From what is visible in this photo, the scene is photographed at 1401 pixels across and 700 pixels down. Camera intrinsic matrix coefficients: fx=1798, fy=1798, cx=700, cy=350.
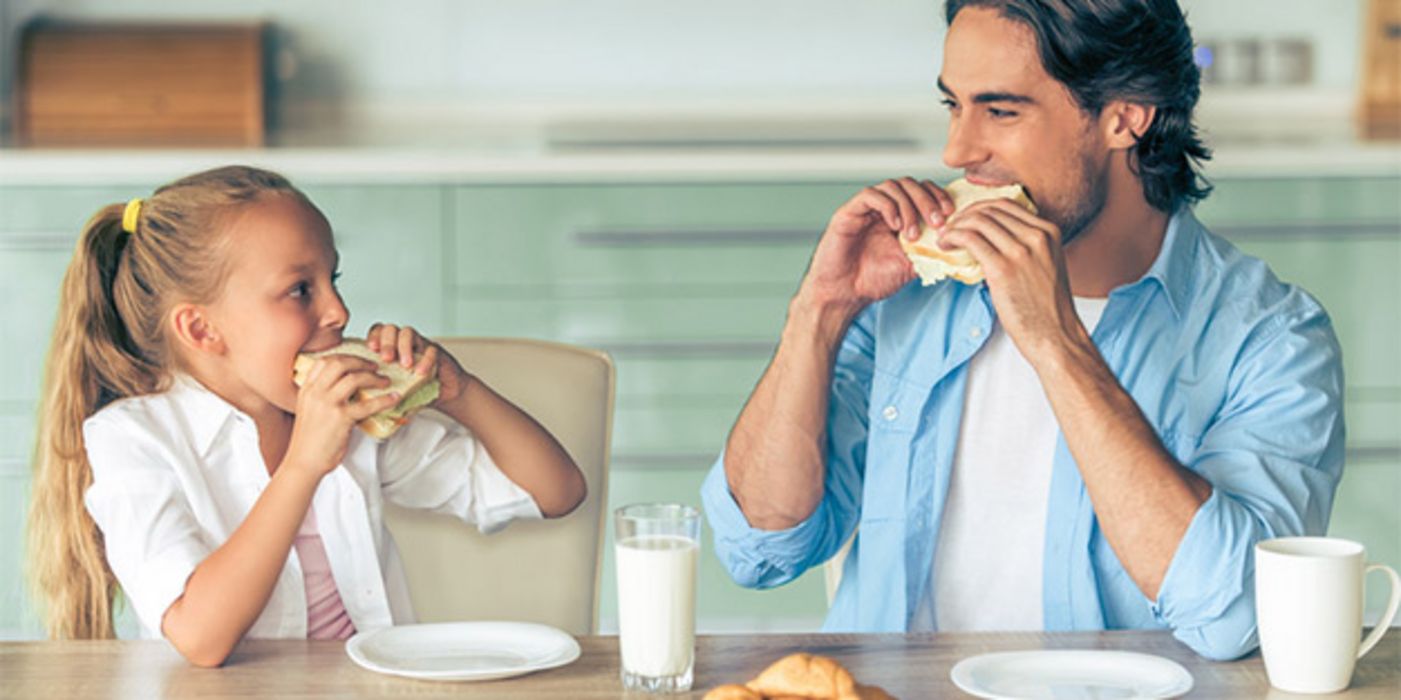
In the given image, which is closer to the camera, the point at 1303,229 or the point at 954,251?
the point at 954,251

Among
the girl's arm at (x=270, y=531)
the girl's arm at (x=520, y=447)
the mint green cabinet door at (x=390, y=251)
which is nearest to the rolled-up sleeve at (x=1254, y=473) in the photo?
the girl's arm at (x=520, y=447)

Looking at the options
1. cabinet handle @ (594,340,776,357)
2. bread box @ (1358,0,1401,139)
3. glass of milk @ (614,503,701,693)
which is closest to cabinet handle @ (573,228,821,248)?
cabinet handle @ (594,340,776,357)

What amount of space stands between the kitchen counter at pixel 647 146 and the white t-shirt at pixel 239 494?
1513 mm

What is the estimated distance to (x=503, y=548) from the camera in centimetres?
181

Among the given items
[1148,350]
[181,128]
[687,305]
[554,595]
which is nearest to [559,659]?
[554,595]

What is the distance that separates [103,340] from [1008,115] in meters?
0.91

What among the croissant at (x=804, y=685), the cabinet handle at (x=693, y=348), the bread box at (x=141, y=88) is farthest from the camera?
the bread box at (x=141, y=88)

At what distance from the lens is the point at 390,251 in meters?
3.32

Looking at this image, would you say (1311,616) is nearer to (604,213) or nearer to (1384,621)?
(1384,621)

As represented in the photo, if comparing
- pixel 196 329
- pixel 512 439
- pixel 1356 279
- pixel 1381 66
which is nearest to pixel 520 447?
pixel 512 439

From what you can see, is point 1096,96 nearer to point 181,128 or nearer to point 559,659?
point 559,659

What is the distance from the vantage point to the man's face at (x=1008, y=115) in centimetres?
174

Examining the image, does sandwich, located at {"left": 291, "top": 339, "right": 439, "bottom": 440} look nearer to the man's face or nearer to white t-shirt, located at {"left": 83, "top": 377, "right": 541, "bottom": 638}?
white t-shirt, located at {"left": 83, "top": 377, "right": 541, "bottom": 638}

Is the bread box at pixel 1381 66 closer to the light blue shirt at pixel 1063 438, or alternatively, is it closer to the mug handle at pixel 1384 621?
the light blue shirt at pixel 1063 438
